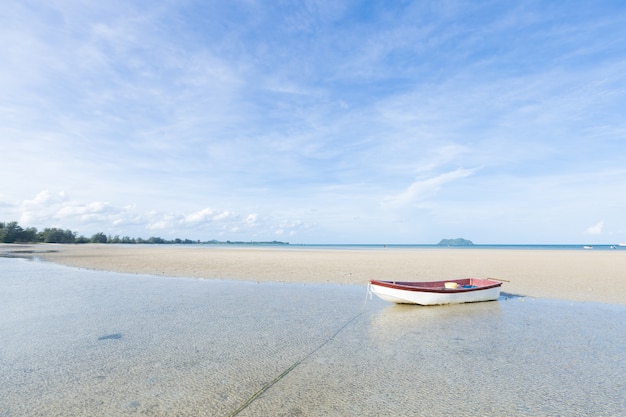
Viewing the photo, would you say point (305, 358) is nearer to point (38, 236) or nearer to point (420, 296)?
point (420, 296)

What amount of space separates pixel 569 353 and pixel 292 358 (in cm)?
711

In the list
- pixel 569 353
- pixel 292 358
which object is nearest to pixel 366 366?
pixel 292 358

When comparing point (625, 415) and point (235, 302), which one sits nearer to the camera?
point (625, 415)

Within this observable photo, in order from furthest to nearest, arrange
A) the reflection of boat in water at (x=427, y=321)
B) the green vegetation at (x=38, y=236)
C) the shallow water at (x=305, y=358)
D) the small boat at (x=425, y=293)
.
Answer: the green vegetation at (x=38, y=236) < the small boat at (x=425, y=293) < the reflection of boat in water at (x=427, y=321) < the shallow water at (x=305, y=358)

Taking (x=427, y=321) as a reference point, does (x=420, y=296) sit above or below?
above

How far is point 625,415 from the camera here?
18.6ft

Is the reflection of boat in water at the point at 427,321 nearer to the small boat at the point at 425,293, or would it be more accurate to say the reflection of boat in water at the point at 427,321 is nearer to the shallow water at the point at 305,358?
the shallow water at the point at 305,358

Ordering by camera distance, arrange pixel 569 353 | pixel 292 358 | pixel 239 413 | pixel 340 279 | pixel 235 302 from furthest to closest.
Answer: pixel 340 279, pixel 235 302, pixel 569 353, pixel 292 358, pixel 239 413

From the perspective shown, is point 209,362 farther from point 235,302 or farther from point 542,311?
point 542,311

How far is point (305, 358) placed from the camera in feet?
26.2

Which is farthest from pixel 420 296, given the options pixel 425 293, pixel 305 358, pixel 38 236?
pixel 38 236

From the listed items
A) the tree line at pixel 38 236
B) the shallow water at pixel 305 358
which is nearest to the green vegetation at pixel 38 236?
the tree line at pixel 38 236

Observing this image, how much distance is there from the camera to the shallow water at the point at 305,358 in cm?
579

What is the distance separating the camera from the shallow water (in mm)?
5793
